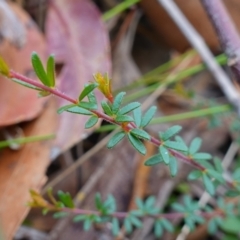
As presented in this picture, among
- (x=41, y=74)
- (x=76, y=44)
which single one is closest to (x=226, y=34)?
(x=41, y=74)

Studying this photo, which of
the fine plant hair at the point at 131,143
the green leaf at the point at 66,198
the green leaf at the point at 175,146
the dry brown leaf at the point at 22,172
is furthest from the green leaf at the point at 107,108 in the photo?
the dry brown leaf at the point at 22,172

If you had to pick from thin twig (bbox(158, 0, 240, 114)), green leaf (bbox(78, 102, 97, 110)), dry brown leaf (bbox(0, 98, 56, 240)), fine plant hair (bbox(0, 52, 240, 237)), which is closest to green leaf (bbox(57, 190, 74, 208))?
fine plant hair (bbox(0, 52, 240, 237))

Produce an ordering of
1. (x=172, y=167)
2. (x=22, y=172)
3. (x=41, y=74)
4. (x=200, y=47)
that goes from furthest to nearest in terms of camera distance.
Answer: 1. (x=200, y=47)
2. (x=22, y=172)
3. (x=172, y=167)
4. (x=41, y=74)

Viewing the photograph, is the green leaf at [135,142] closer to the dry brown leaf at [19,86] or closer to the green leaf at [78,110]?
the green leaf at [78,110]

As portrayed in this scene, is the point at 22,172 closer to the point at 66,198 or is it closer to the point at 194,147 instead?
the point at 66,198

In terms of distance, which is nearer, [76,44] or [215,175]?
[215,175]

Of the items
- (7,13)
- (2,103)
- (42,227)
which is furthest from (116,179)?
(7,13)
